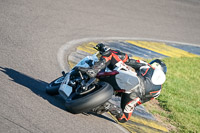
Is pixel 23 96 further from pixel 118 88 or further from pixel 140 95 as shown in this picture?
pixel 140 95

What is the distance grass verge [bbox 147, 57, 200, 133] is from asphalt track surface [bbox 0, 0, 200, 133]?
1.81m

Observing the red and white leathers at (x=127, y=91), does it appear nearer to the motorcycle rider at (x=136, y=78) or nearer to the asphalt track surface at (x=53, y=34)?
the motorcycle rider at (x=136, y=78)

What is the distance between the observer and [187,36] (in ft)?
42.7

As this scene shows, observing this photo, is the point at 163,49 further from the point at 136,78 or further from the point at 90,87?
the point at 90,87

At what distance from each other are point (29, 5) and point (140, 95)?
6.33 metres

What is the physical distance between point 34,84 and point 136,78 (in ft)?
6.66

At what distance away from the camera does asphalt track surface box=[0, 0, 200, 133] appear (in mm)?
4969

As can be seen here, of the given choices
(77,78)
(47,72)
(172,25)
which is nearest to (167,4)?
(172,25)

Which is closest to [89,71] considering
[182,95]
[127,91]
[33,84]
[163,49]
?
[127,91]

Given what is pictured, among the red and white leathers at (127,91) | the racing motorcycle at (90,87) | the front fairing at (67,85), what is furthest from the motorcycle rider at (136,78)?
the front fairing at (67,85)

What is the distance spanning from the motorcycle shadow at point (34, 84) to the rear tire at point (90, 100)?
0.50m

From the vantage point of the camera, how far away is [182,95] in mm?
8523

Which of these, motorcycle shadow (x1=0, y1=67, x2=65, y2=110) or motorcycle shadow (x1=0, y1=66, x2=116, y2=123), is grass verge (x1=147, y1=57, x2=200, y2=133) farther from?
motorcycle shadow (x1=0, y1=67, x2=65, y2=110)

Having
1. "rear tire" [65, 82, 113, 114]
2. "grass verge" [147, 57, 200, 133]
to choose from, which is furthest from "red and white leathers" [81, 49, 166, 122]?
"grass verge" [147, 57, 200, 133]
